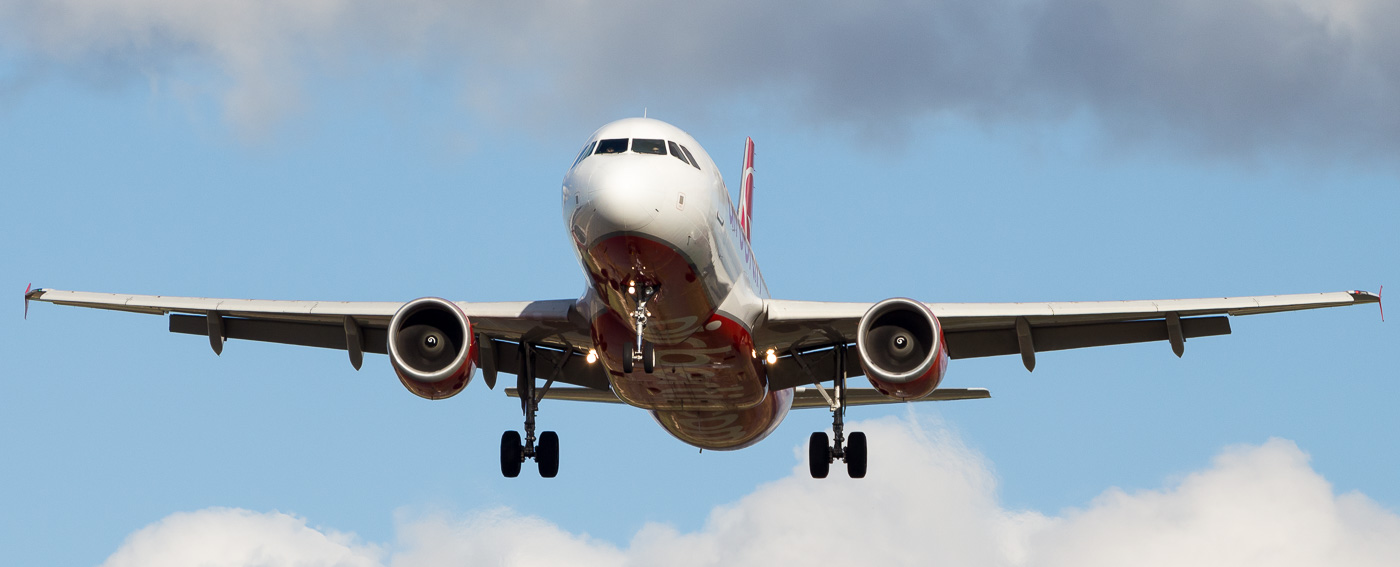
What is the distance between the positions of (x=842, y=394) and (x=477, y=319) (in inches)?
276

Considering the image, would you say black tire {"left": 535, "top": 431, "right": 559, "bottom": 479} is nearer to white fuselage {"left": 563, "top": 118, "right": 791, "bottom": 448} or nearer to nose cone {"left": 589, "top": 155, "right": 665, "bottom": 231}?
white fuselage {"left": 563, "top": 118, "right": 791, "bottom": 448}

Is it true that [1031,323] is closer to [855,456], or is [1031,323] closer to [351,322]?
Answer: [855,456]

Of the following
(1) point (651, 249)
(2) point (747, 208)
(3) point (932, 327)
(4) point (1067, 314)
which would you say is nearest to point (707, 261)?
(1) point (651, 249)

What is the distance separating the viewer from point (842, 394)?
30.6 meters

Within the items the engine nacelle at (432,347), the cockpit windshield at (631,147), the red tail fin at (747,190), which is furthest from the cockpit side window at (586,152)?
the red tail fin at (747,190)

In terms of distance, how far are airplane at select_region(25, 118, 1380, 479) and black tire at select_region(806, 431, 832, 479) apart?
0.13ft

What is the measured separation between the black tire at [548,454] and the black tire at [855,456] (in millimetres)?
5954

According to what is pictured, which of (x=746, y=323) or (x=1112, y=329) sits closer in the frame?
(x=746, y=323)

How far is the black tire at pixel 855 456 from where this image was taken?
1255 inches

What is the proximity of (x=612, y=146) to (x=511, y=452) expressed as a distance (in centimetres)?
910

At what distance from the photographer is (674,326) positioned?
87.8ft

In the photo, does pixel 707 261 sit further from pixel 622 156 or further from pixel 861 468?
pixel 861 468

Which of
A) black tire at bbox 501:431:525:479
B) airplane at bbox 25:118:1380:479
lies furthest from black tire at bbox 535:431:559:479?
black tire at bbox 501:431:525:479

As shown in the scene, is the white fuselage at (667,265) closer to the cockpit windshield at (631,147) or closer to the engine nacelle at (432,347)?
the cockpit windshield at (631,147)
